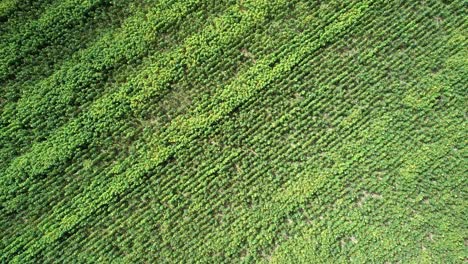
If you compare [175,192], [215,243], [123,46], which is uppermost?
[123,46]

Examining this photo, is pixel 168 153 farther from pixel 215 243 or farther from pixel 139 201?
pixel 215 243

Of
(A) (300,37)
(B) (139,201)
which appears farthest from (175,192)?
(A) (300,37)

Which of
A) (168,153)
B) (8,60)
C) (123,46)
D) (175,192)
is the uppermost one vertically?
(8,60)

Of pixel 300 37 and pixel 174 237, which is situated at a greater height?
pixel 300 37

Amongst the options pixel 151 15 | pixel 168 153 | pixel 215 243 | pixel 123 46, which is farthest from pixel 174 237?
pixel 151 15

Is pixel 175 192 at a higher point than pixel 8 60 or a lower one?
lower

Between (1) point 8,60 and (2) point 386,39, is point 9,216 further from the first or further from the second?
(2) point 386,39
